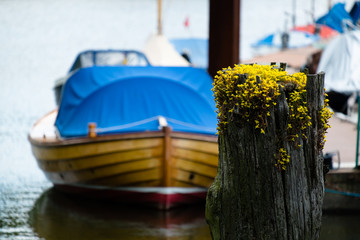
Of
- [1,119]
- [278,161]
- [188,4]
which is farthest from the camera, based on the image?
[188,4]

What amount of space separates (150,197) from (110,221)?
867 millimetres

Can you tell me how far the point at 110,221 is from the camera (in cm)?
993

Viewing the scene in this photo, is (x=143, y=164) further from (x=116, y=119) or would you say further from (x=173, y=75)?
(x=173, y=75)

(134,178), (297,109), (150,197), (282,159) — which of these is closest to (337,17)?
(150,197)

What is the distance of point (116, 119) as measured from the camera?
10.7 m

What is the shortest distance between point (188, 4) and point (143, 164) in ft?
269

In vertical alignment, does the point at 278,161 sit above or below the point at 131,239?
above

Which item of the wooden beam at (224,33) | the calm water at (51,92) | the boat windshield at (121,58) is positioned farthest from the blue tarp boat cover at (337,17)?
the calm water at (51,92)

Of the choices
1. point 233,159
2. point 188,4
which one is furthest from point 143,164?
point 188,4

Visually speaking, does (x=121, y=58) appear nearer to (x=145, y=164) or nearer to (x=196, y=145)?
(x=145, y=164)

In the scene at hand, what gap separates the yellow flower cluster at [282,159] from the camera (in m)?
3.93

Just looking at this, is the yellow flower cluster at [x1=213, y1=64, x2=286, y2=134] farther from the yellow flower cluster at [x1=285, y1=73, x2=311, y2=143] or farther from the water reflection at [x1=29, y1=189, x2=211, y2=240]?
the water reflection at [x1=29, y1=189, x2=211, y2=240]

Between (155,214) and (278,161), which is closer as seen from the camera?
(278,161)

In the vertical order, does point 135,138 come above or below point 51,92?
above
